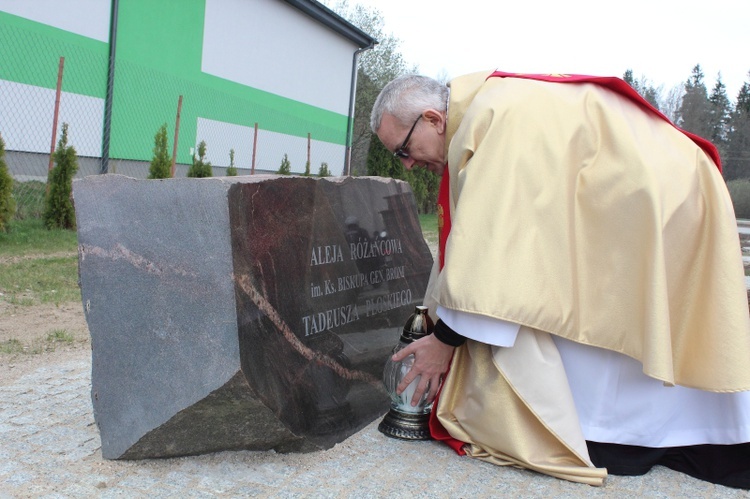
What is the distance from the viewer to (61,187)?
9.61 meters

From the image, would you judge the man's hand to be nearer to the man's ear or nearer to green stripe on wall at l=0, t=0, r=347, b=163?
the man's ear

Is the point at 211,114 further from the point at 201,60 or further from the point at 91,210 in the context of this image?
the point at 91,210

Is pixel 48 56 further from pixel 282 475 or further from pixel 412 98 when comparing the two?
pixel 282 475

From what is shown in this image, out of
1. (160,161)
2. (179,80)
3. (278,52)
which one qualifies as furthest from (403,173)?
(160,161)

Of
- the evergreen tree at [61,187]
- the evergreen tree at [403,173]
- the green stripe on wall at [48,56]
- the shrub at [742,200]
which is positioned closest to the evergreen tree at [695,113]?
the shrub at [742,200]

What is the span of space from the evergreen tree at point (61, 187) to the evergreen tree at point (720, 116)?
40607 mm

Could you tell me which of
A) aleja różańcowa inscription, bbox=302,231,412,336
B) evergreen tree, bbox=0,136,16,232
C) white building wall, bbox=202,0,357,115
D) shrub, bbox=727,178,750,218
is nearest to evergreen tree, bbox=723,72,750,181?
shrub, bbox=727,178,750,218

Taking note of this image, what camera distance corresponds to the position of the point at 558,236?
280 centimetres

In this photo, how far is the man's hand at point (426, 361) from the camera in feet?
9.72

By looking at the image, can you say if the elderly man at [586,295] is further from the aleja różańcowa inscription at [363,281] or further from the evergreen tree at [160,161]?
the evergreen tree at [160,161]

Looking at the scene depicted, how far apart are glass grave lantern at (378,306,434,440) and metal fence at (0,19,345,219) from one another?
25.6 feet

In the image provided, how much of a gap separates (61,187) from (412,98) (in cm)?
765

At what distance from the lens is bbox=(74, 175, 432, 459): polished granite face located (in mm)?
2697

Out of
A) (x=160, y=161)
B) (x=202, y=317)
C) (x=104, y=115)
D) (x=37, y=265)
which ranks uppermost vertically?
(x=104, y=115)
